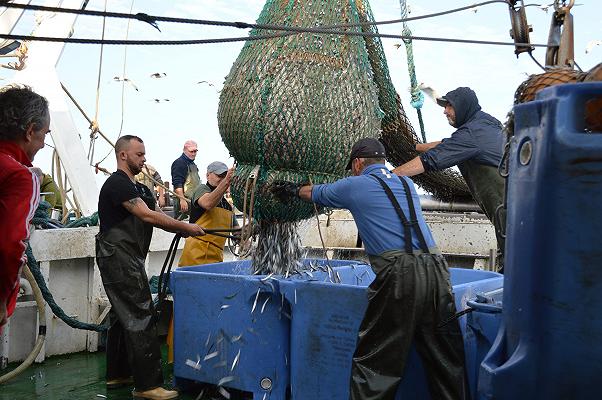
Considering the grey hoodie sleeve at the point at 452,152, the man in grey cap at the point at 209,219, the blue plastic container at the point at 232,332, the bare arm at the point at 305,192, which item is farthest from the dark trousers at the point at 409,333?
the man in grey cap at the point at 209,219

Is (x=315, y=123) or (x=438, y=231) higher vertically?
(x=315, y=123)

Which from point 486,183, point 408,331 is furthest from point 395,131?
point 408,331

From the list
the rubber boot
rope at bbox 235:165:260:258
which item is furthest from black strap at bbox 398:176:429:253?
the rubber boot

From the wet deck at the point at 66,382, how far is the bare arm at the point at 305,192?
163cm

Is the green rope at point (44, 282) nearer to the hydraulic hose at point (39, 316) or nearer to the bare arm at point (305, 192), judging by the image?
the hydraulic hose at point (39, 316)

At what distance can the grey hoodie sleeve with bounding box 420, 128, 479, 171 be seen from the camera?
4.31 meters

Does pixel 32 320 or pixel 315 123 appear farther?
pixel 32 320

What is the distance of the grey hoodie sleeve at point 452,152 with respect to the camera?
431cm

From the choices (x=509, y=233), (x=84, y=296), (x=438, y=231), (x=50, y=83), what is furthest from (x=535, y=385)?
(x=50, y=83)

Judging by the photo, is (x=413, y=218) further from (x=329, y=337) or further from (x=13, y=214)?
(x=13, y=214)

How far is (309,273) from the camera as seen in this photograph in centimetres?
472

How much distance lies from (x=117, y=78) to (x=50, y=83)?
121 cm

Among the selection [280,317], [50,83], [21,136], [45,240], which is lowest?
[280,317]

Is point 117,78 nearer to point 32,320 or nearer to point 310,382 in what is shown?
point 32,320
